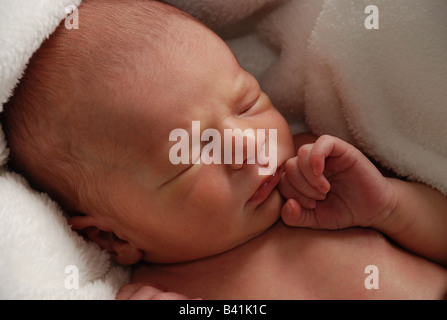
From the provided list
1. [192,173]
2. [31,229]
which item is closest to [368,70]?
[192,173]

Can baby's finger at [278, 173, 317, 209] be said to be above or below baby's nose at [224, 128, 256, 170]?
below

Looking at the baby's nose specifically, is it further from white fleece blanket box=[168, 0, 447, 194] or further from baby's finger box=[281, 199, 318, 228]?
white fleece blanket box=[168, 0, 447, 194]

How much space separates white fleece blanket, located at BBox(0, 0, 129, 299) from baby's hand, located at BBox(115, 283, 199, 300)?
0.09 feet

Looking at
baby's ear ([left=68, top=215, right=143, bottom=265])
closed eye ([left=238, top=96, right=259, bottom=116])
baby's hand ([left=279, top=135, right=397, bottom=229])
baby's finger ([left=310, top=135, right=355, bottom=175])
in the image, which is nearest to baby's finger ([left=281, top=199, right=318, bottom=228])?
baby's hand ([left=279, top=135, right=397, bottom=229])

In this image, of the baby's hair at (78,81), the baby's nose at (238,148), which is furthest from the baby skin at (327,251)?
the baby's hair at (78,81)

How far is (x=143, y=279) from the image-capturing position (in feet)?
4.24

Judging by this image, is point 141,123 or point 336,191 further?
point 336,191

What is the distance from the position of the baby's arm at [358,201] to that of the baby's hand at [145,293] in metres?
0.30

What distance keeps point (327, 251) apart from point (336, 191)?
137 mm

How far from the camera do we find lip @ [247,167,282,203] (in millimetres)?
1174

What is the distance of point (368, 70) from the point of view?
4.26 feet

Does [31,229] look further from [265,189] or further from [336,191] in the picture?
[336,191]

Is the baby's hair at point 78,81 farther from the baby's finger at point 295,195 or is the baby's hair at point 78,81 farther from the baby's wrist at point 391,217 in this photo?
the baby's wrist at point 391,217

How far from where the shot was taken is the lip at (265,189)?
3.85 ft
